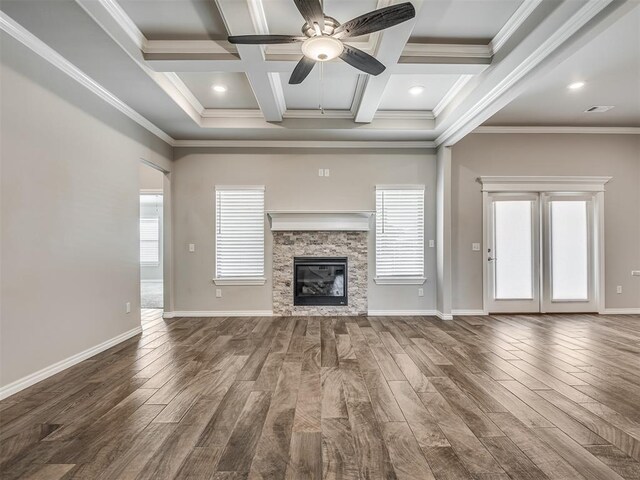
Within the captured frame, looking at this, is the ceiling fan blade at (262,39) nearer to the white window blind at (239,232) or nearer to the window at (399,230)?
the white window blind at (239,232)

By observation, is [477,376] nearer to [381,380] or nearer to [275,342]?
[381,380]

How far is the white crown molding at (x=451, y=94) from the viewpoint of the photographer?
3.82 meters

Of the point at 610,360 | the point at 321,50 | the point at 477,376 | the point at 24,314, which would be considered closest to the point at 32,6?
the point at 321,50

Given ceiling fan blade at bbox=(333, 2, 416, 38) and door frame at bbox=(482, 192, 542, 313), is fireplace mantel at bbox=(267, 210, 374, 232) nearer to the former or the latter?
door frame at bbox=(482, 192, 542, 313)

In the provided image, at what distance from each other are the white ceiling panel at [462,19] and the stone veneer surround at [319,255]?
10.0ft

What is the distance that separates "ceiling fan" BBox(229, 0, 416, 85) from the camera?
6.84 ft

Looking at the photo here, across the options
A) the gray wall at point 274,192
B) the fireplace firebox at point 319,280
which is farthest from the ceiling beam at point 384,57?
the fireplace firebox at point 319,280

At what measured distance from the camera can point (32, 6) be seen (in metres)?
2.33

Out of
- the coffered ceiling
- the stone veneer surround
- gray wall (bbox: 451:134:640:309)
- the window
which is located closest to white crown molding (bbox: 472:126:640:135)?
gray wall (bbox: 451:134:640:309)

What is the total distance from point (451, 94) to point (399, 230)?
7.09ft

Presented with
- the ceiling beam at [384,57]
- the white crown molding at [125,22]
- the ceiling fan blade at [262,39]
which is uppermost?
the white crown molding at [125,22]

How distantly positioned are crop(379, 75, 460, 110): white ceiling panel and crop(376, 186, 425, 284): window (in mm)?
1339

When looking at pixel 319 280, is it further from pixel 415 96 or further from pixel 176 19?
pixel 176 19

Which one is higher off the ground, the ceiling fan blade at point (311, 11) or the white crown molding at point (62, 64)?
the white crown molding at point (62, 64)
